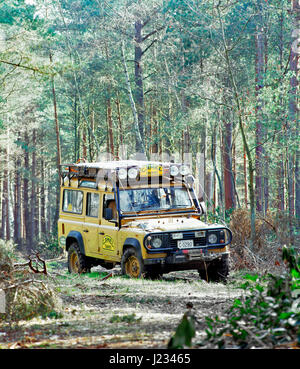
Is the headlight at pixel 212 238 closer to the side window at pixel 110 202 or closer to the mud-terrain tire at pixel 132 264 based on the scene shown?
the mud-terrain tire at pixel 132 264

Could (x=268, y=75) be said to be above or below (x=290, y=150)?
above

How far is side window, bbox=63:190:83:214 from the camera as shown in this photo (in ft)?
46.7

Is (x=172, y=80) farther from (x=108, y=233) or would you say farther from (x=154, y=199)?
(x=108, y=233)

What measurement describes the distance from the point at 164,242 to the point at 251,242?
3.18 meters

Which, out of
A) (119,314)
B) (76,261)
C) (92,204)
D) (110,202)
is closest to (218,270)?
(110,202)

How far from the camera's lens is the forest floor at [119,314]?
18.9 ft

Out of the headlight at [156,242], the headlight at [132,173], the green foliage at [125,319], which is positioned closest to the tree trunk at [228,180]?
the headlight at [132,173]

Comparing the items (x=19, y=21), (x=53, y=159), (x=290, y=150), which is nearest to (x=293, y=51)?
(x=290, y=150)

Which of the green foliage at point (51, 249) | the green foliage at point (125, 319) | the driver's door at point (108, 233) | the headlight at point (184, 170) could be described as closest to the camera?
the green foliage at point (125, 319)

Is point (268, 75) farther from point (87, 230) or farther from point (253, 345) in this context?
point (253, 345)

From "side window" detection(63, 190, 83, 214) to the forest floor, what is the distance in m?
2.87

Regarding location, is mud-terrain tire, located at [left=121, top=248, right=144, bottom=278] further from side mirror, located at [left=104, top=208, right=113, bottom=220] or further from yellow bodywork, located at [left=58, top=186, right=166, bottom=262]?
side mirror, located at [left=104, top=208, right=113, bottom=220]

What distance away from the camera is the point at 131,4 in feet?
105

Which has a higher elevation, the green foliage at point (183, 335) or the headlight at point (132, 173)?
the headlight at point (132, 173)
